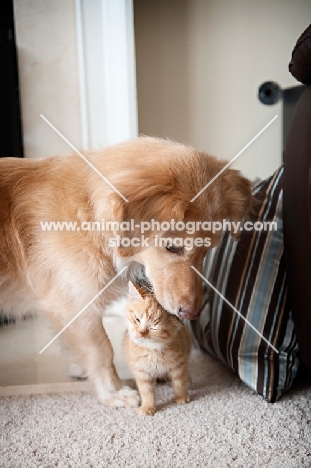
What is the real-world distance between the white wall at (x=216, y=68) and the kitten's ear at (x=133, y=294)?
92cm

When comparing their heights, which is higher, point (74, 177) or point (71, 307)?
point (74, 177)

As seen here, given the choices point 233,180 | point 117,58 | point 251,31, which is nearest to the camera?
point 233,180

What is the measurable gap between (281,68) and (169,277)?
4.96 feet

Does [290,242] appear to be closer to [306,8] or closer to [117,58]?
[117,58]

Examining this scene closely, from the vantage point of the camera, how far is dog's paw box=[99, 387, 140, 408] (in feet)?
4.70

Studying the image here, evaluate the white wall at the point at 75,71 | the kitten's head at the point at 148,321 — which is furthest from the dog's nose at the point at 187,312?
the white wall at the point at 75,71

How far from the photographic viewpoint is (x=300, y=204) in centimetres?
127

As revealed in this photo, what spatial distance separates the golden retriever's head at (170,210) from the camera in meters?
1.17

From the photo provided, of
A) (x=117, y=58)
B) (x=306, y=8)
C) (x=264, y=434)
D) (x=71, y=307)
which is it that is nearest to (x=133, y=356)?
(x=71, y=307)

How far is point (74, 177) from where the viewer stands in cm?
137

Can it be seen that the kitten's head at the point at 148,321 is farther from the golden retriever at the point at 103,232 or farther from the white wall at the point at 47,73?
the white wall at the point at 47,73

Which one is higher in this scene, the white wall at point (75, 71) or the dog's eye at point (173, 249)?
the white wall at point (75, 71)

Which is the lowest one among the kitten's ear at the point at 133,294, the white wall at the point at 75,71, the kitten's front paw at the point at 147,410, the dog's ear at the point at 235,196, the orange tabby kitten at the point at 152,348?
the kitten's front paw at the point at 147,410

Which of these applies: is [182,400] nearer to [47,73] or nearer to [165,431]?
[165,431]
